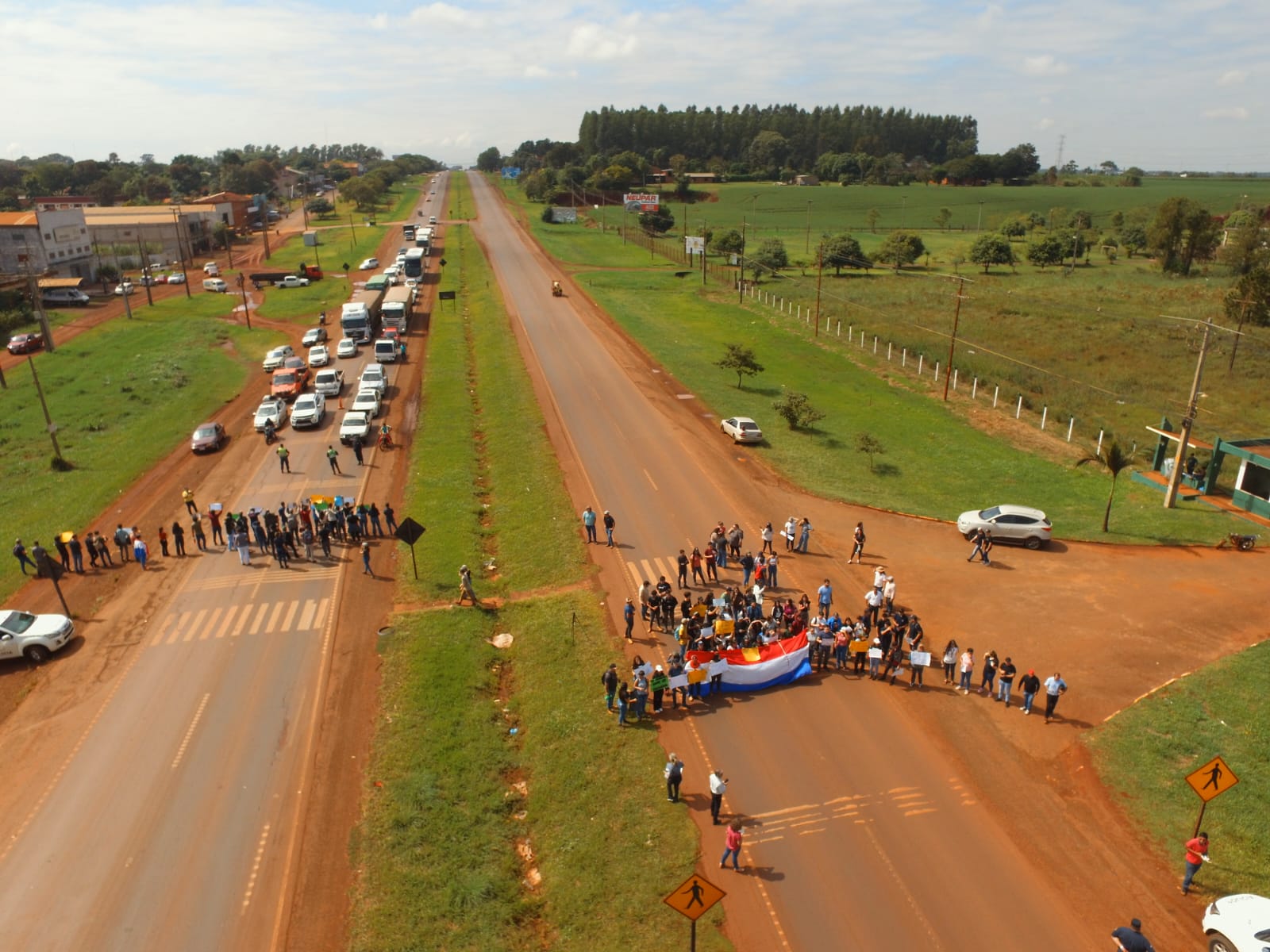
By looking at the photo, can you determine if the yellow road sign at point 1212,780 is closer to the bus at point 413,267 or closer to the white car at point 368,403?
the white car at point 368,403

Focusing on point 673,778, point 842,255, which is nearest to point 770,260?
point 842,255

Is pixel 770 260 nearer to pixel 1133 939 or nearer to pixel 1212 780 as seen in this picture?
pixel 1212 780

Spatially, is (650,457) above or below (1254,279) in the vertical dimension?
below

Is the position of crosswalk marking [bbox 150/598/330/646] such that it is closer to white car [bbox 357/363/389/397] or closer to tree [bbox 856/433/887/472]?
white car [bbox 357/363/389/397]

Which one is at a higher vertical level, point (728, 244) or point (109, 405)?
point (728, 244)

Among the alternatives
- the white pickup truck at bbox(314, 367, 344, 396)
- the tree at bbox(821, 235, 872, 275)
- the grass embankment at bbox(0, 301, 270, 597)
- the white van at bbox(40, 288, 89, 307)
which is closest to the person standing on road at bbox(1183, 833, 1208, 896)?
the grass embankment at bbox(0, 301, 270, 597)

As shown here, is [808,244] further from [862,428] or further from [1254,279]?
[862,428]

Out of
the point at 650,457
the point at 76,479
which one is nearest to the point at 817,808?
the point at 650,457
